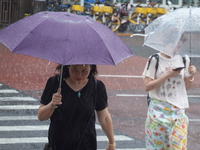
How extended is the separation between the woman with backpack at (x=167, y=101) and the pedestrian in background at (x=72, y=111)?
1007mm

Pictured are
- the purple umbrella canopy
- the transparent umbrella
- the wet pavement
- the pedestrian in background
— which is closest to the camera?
the purple umbrella canopy

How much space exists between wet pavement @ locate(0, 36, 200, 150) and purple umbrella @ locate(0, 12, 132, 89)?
397 centimetres

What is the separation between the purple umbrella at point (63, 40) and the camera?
3.47m

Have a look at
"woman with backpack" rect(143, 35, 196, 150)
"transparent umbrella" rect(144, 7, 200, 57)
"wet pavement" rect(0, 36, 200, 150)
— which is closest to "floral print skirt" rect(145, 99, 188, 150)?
"woman with backpack" rect(143, 35, 196, 150)

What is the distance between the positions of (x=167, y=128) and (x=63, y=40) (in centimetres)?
164

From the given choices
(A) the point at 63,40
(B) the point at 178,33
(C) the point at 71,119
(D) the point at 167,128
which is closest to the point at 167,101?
(D) the point at 167,128

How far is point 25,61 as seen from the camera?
16.1 metres

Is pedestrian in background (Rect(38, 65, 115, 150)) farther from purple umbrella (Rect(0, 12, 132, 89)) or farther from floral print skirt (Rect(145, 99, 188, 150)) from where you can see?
floral print skirt (Rect(145, 99, 188, 150))

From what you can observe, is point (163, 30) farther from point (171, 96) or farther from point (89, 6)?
point (89, 6)

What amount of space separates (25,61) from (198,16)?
1173 cm

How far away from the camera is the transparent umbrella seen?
15.8ft

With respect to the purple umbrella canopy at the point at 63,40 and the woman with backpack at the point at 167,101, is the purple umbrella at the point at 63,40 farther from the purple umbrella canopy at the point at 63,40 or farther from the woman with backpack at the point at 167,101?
the woman with backpack at the point at 167,101

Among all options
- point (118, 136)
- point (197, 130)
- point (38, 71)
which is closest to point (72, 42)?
point (118, 136)

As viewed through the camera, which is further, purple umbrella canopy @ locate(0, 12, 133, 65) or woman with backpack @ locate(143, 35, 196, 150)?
woman with backpack @ locate(143, 35, 196, 150)
